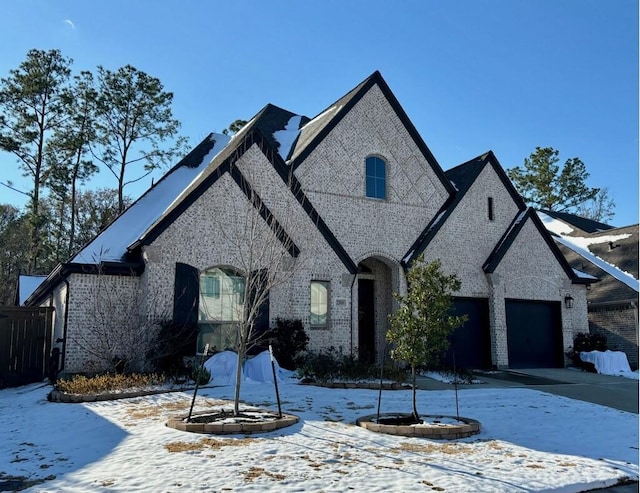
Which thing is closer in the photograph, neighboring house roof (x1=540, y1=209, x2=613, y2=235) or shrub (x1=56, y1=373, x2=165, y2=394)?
shrub (x1=56, y1=373, x2=165, y2=394)

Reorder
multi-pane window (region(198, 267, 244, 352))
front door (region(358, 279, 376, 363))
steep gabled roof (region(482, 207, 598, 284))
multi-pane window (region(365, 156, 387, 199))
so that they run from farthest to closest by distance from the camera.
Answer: steep gabled roof (region(482, 207, 598, 284))
front door (region(358, 279, 376, 363))
multi-pane window (region(365, 156, 387, 199))
multi-pane window (region(198, 267, 244, 352))

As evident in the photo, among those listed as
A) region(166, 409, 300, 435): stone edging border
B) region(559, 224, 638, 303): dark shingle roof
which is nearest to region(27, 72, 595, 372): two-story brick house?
region(559, 224, 638, 303): dark shingle roof

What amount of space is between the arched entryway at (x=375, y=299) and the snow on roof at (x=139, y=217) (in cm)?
680

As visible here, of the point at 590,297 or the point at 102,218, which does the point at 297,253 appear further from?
the point at 102,218

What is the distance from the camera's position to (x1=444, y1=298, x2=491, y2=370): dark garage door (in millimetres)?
19969

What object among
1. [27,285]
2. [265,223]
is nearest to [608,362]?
[265,223]

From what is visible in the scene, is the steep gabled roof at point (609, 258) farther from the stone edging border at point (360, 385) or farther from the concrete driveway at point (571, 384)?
the stone edging border at point (360, 385)

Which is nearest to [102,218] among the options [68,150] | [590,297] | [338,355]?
[68,150]

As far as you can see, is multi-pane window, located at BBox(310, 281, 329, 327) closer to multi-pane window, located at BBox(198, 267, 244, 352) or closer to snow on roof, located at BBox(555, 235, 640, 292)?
multi-pane window, located at BBox(198, 267, 244, 352)

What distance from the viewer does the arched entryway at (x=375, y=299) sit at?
20.2 m

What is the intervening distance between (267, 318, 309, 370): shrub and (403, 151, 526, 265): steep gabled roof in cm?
515

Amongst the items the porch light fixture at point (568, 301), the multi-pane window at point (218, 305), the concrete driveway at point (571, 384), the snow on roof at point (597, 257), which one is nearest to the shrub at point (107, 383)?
the multi-pane window at point (218, 305)

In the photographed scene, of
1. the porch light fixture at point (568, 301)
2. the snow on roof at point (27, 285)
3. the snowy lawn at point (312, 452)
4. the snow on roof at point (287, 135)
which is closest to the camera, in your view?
the snowy lawn at point (312, 452)

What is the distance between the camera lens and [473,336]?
2045cm
